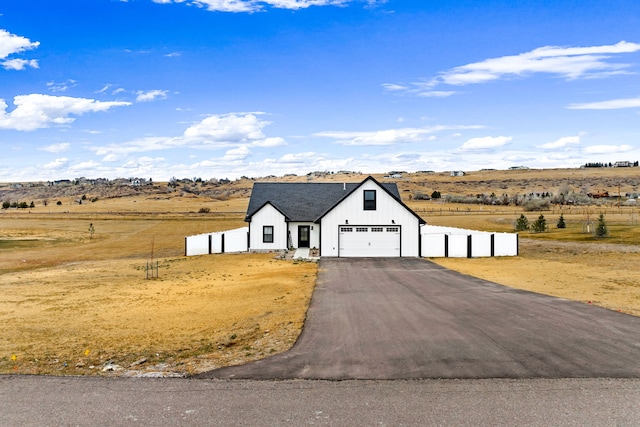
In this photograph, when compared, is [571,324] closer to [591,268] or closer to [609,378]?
[609,378]

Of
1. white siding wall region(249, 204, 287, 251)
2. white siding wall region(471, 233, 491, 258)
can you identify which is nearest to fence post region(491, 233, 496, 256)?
white siding wall region(471, 233, 491, 258)

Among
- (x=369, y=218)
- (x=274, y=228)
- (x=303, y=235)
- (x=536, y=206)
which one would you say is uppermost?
(x=536, y=206)

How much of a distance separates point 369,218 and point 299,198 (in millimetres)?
8612

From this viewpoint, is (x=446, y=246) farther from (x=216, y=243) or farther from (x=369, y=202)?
(x=216, y=243)

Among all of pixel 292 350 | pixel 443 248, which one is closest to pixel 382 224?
pixel 443 248

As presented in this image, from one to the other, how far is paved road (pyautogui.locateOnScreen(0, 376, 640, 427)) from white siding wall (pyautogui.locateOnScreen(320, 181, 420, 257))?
27.0m

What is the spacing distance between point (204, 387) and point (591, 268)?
2594cm

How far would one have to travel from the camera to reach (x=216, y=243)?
40.5m

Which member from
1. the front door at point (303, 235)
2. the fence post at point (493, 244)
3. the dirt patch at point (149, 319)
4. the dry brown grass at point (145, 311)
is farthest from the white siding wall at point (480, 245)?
the dirt patch at point (149, 319)

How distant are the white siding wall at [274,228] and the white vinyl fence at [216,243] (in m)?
0.60

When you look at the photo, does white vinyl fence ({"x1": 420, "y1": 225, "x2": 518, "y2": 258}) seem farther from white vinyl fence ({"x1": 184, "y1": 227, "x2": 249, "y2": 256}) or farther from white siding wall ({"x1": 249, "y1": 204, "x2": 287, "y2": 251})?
white vinyl fence ({"x1": 184, "y1": 227, "x2": 249, "y2": 256})

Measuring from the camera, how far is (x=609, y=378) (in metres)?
9.77

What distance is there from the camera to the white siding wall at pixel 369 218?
121 feet

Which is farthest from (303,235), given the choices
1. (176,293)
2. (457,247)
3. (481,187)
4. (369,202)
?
(481,187)
